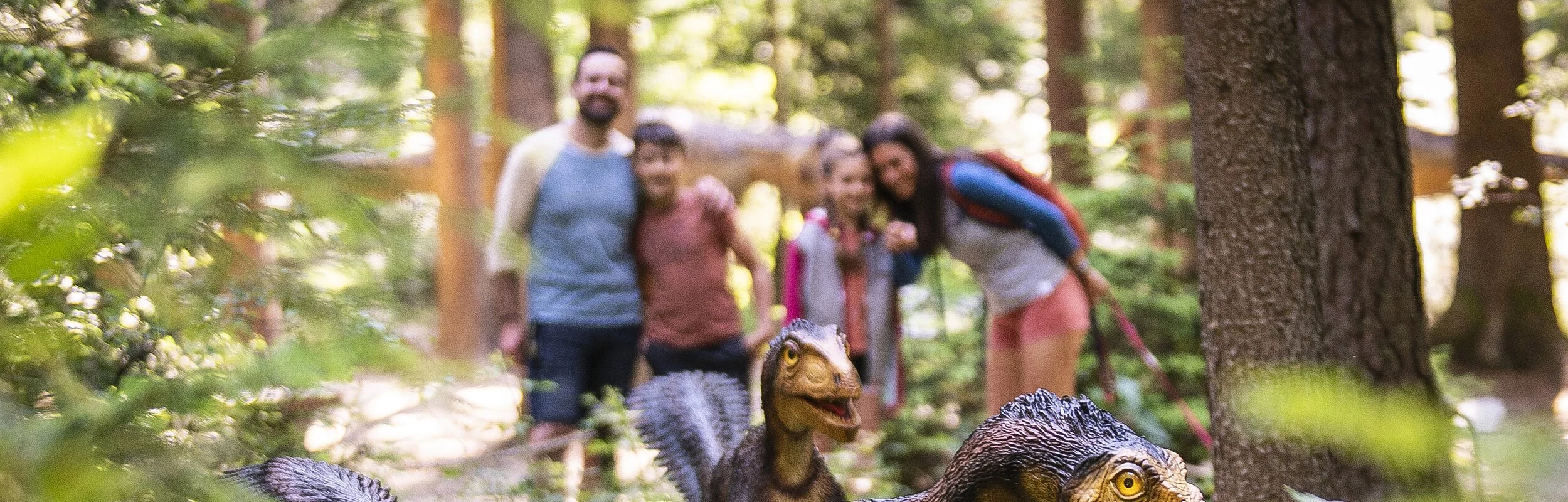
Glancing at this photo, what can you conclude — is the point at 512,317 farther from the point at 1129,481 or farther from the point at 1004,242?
the point at 1129,481

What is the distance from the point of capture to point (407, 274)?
157cm

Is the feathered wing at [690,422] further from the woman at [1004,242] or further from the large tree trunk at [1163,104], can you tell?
the large tree trunk at [1163,104]

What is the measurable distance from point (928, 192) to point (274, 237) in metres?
3.07

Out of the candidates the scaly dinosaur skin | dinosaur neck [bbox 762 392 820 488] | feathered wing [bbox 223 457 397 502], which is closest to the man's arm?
feathered wing [bbox 223 457 397 502]

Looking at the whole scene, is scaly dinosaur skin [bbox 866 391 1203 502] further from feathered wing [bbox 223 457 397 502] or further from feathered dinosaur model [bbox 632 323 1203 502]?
feathered wing [bbox 223 457 397 502]

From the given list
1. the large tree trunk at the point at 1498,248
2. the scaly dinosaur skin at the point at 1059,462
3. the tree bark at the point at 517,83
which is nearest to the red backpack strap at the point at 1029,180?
the scaly dinosaur skin at the point at 1059,462

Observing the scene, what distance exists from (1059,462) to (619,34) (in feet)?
23.9

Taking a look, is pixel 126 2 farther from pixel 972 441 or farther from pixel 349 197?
pixel 972 441

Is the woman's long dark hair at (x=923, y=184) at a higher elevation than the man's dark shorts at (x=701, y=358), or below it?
higher

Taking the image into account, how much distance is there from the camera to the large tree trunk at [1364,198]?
11.6 ft

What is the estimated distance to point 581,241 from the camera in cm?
464

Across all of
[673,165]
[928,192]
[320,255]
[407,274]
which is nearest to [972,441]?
[407,274]

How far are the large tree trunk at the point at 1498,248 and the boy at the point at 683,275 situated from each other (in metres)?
7.53

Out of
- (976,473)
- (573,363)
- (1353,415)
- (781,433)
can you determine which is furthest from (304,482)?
(573,363)
